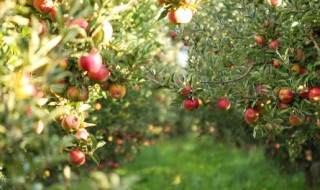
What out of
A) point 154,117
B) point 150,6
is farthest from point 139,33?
point 154,117

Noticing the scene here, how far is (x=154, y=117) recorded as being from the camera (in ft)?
42.4

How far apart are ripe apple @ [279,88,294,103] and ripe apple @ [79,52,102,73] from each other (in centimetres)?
184

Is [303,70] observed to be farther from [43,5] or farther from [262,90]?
[43,5]

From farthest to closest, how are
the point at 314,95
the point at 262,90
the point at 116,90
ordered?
the point at 262,90 < the point at 314,95 < the point at 116,90

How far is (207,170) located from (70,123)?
9.49 m

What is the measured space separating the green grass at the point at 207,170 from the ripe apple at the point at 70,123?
6.40m

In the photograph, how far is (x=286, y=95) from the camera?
394cm

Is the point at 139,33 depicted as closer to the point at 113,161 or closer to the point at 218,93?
the point at 218,93

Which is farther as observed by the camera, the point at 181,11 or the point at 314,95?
the point at 314,95

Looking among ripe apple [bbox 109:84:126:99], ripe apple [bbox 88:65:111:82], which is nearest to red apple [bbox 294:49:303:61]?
ripe apple [bbox 109:84:126:99]

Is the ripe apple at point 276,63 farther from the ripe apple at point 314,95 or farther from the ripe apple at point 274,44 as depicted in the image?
the ripe apple at point 314,95

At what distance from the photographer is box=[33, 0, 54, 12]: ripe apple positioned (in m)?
3.09

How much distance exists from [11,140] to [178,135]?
1901 cm

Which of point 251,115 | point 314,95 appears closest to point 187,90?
point 251,115
